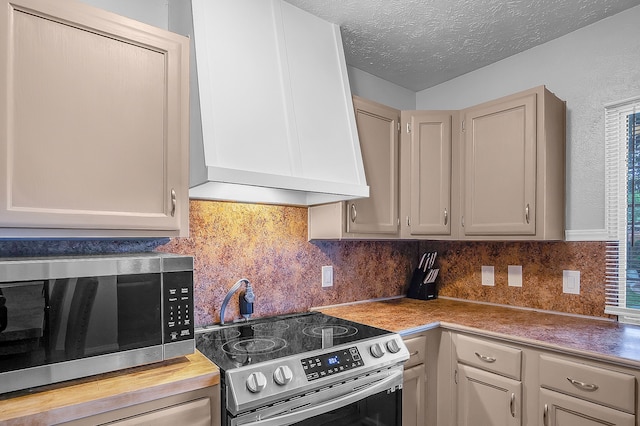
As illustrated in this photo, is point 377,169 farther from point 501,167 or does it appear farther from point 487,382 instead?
point 487,382

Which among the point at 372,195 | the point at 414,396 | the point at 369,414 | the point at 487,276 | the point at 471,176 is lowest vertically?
the point at 414,396

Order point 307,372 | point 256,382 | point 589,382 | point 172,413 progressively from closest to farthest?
1. point 172,413
2. point 256,382
3. point 307,372
4. point 589,382

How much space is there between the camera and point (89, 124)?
1.28 m

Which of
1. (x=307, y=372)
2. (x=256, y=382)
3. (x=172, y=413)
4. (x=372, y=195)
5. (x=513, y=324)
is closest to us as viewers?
(x=172, y=413)

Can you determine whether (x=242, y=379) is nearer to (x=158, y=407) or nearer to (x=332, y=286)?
(x=158, y=407)

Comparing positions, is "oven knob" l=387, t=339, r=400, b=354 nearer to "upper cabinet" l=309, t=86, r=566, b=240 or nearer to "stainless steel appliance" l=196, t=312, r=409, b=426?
"stainless steel appliance" l=196, t=312, r=409, b=426

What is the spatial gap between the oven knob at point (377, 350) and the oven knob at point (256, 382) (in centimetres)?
53

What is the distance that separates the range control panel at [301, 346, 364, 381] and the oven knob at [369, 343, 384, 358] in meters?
0.08

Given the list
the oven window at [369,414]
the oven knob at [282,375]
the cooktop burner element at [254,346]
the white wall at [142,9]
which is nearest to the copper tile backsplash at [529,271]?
the oven window at [369,414]

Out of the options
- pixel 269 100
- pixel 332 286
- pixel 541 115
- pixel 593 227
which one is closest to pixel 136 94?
pixel 269 100

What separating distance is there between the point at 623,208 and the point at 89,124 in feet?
8.16

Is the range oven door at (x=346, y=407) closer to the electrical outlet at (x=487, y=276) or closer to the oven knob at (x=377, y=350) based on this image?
the oven knob at (x=377, y=350)

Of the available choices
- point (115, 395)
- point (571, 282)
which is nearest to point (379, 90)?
point (571, 282)

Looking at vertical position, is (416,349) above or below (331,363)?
below
